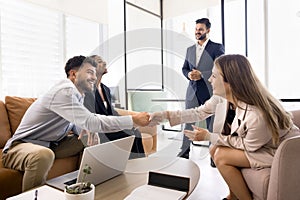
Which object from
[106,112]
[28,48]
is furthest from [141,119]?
[28,48]

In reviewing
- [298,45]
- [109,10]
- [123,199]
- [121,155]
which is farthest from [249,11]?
[123,199]

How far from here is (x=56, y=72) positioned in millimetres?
2721

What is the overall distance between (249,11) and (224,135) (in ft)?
7.38

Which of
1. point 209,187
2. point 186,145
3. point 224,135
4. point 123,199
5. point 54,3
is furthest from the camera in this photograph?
point 54,3

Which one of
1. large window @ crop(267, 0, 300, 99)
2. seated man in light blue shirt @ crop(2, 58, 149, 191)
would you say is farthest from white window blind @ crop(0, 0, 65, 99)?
large window @ crop(267, 0, 300, 99)

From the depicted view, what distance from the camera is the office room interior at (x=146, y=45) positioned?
1801 mm

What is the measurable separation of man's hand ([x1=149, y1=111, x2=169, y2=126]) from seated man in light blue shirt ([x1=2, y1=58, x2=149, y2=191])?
0.08 metres

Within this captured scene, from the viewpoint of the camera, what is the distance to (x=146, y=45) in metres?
1.65

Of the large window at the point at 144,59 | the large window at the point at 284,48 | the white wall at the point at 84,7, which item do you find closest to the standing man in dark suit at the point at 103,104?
the large window at the point at 144,59

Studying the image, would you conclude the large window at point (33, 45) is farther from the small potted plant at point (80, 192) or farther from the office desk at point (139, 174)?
the small potted plant at point (80, 192)

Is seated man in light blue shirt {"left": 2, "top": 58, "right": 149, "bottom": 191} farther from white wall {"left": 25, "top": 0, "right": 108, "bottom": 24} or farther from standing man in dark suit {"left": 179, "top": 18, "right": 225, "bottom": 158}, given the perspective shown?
white wall {"left": 25, "top": 0, "right": 108, "bottom": 24}

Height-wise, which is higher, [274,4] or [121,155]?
[274,4]

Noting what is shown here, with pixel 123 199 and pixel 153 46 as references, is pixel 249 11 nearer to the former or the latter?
pixel 153 46

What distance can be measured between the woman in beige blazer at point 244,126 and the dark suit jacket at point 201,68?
1.91 ft
